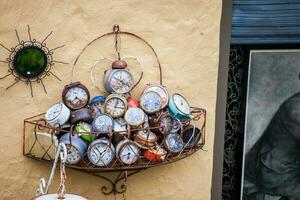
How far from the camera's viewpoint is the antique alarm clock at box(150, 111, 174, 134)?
204 centimetres

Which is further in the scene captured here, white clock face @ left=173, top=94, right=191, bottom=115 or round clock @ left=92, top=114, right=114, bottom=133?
white clock face @ left=173, top=94, right=191, bottom=115

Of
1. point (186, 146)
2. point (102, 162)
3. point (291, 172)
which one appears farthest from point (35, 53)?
point (291, 172)

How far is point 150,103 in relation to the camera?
2080mm

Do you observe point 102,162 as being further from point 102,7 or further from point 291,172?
point 291,172

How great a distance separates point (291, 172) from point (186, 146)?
29.4 inches

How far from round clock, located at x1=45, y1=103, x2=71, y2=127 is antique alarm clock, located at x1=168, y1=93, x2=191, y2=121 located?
0.53 meters

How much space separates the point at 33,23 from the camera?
2080mm

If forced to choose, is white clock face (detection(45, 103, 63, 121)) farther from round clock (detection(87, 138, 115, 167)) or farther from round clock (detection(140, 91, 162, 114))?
round clock (detection(140, 91, 162, 114))

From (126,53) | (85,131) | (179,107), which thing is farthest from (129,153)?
(126,53)

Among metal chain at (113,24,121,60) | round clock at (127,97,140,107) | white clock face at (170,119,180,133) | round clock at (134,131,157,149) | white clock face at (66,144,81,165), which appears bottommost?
white clock face at (66,144,81,165)

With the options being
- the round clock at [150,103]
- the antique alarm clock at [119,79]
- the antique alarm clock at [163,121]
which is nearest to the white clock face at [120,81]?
the antique alarm clock at [119,79]

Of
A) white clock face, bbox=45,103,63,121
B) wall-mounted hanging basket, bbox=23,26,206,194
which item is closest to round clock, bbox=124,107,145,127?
wall-mounted hanging basket, bbox=23,26,206,194

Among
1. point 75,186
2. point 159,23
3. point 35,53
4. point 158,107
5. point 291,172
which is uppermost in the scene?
point 159,23

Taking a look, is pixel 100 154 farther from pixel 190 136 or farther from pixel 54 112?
pixel 190 136
